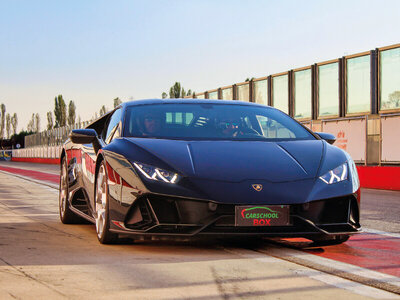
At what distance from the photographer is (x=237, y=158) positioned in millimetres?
5508

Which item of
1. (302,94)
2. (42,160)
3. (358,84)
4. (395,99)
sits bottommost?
(42,160)

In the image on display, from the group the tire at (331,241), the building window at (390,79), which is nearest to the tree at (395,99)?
the building window at (390,79)

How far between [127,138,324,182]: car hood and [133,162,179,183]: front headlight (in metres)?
0.06

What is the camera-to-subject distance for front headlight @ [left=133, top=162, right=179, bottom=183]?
519cm

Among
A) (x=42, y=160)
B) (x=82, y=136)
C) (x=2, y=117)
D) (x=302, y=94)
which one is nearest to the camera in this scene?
(x=82, y=136)

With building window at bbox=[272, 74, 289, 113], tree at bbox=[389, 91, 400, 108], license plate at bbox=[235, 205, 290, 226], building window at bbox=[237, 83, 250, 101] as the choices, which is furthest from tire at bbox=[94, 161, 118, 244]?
building window at bbox=[237, 83, 250, 101]

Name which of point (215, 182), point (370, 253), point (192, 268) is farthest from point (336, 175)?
point (192, 268)

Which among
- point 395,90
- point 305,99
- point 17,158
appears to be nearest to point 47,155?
point 17,158

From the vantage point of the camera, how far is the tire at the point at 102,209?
5602 millimetres

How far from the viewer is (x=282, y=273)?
4496 millimetres

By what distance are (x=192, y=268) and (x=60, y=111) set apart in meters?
135

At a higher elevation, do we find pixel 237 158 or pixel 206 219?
→ pixel 237 158

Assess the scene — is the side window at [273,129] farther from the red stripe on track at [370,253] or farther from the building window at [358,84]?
the building window at [358,84]

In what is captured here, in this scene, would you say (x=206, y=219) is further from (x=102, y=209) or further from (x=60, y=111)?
(x=60, y=111)
